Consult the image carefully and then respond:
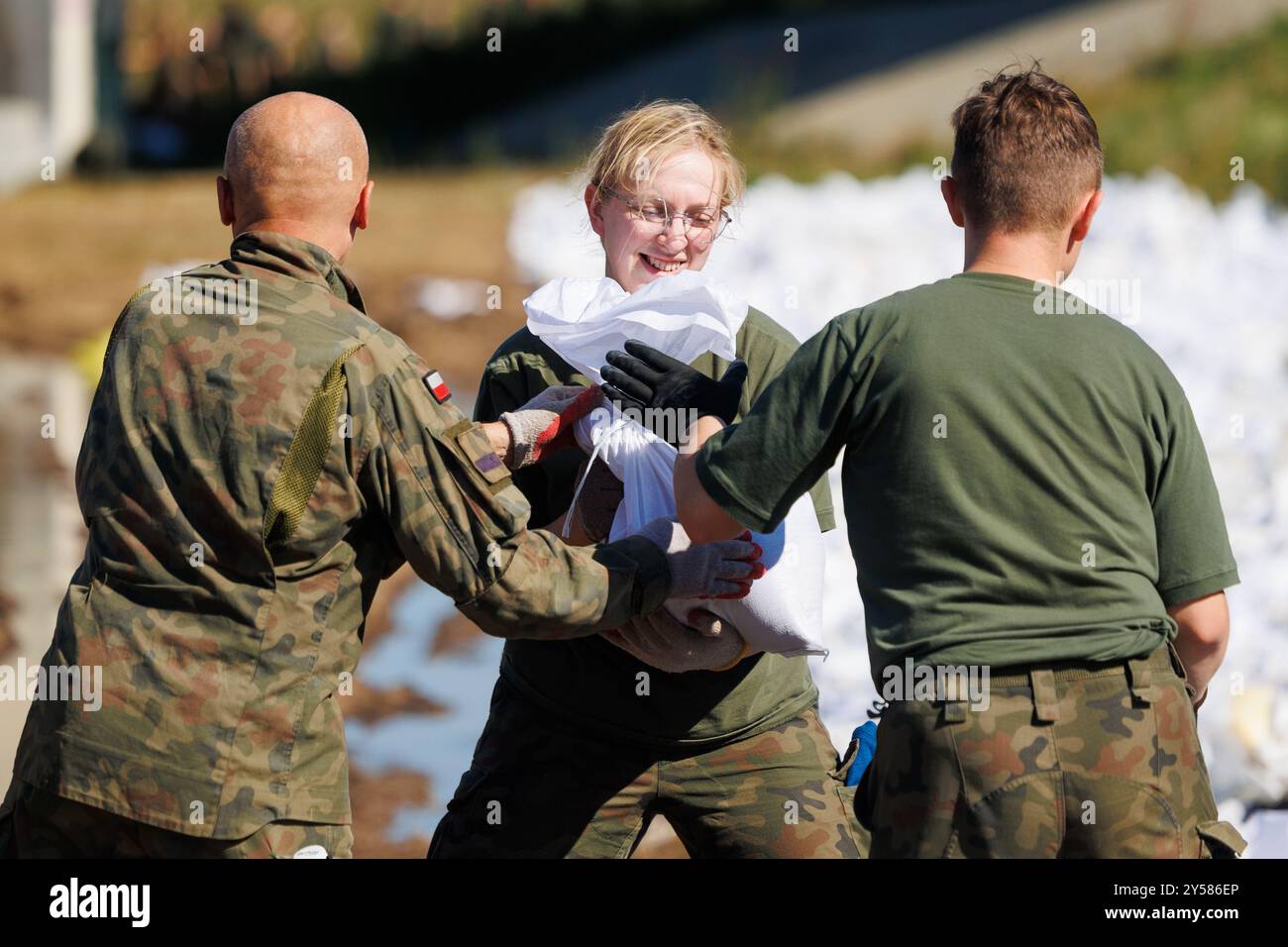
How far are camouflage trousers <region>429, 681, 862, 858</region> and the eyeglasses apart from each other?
1.03 metres

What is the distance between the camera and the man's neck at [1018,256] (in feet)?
9.11

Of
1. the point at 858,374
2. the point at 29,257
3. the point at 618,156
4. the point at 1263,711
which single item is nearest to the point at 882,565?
the point at 858,374

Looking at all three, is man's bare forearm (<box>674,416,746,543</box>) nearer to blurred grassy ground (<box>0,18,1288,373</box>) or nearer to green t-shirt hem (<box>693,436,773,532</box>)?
green t-shirt hem (<box>693,436,773,532</box>)

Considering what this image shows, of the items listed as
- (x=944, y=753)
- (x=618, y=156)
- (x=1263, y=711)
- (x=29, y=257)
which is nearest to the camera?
(x=944, y=753)

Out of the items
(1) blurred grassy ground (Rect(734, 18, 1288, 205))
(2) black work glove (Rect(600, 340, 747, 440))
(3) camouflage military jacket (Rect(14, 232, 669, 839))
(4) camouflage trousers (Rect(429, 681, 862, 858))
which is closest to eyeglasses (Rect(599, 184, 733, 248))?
(2) black work glove (Rect(600, 340, 747, 440))

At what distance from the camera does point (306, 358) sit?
2.83 meters

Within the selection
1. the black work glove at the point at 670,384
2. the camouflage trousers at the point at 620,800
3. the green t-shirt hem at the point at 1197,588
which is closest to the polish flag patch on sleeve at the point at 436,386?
the black work glove at the point at 670,384

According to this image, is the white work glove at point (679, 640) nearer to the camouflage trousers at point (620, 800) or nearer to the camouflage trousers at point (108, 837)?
the camouflage trousers at point (620, 800)

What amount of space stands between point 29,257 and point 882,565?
41.3 ft

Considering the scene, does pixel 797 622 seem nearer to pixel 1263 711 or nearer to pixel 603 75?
pixel 1263 711

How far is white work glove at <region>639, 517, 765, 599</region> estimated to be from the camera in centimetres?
320

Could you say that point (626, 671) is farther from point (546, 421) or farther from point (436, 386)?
point (436, 386)

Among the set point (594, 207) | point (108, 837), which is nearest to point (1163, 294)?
point (594, 207)

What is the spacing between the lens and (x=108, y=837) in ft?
9.38
